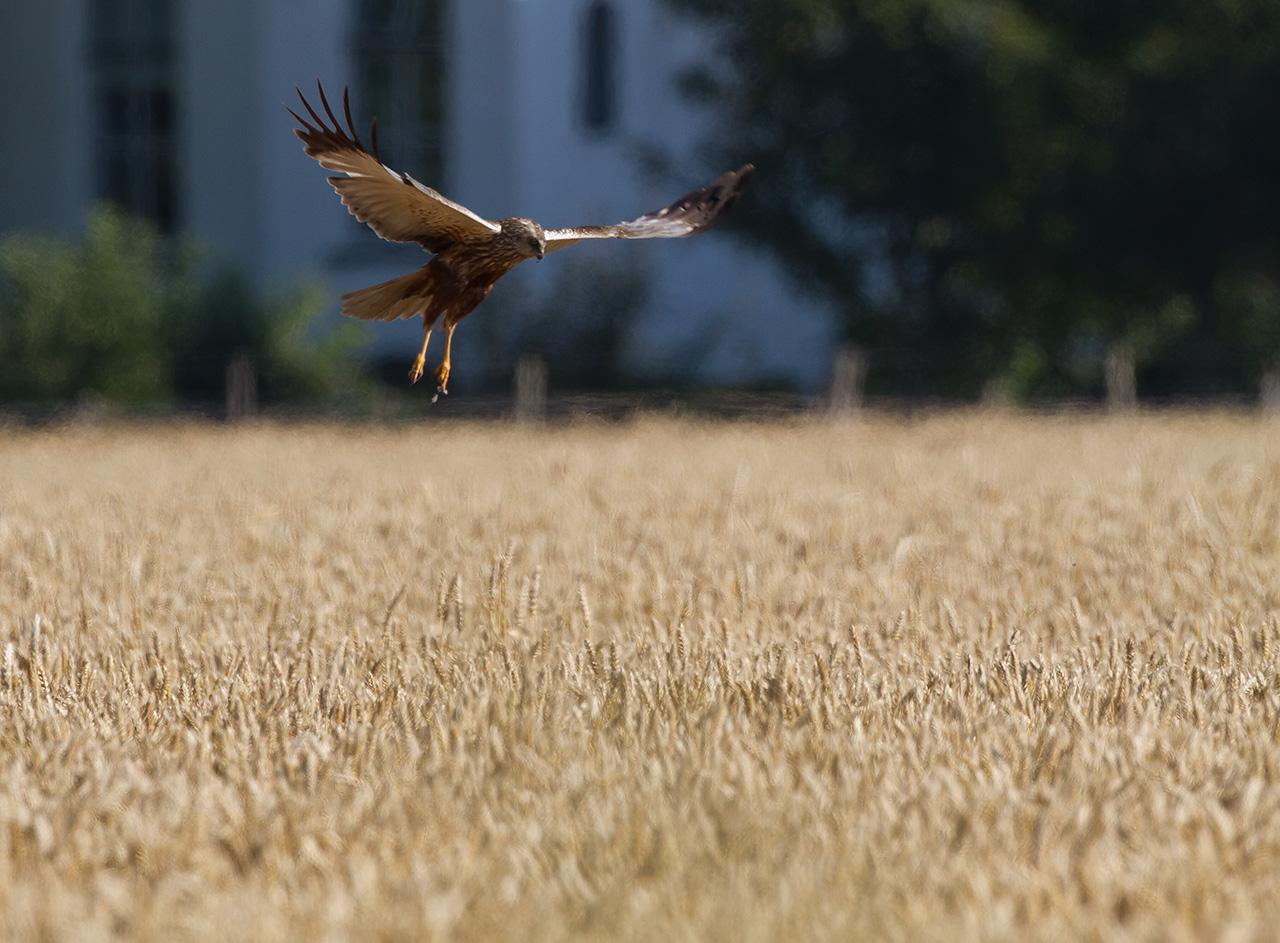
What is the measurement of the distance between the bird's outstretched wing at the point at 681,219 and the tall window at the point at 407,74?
18954mm

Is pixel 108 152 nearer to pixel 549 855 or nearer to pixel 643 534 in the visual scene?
pixel 643 534

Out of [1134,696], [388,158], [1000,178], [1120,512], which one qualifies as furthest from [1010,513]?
[388,158]

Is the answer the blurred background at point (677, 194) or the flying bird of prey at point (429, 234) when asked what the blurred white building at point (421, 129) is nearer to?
the blurred background at point (677, 194)

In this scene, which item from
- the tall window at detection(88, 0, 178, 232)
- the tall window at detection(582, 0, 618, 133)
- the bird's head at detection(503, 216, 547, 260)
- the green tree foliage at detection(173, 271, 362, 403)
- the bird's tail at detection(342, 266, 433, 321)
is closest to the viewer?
the bird's head at detection(503, 216, 547, 260)

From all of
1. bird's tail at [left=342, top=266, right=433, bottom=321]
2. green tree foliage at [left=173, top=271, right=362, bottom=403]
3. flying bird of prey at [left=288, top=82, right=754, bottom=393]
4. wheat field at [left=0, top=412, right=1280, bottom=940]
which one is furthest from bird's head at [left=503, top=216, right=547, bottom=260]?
green tree foliage at [left=173, top=271, right=362, bottom=403]

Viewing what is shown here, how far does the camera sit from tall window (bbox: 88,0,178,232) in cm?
2692

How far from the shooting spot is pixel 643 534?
25.2ft

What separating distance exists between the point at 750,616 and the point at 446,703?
5.41 feet

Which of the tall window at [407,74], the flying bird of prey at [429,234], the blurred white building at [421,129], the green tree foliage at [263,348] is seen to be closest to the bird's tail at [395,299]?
the flying bird of prey at [429,234]

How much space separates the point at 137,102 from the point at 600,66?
6970 millimetres

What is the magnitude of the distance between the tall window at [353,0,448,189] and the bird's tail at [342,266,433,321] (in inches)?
774

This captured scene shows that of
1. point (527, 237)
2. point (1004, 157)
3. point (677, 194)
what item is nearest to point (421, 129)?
point (677, 194)

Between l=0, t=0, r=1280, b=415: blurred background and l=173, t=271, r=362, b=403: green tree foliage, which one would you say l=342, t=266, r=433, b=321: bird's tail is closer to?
l=0, t=0, r=1280, b=415: blurred background

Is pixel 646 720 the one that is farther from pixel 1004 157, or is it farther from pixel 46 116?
pixel 46 116
